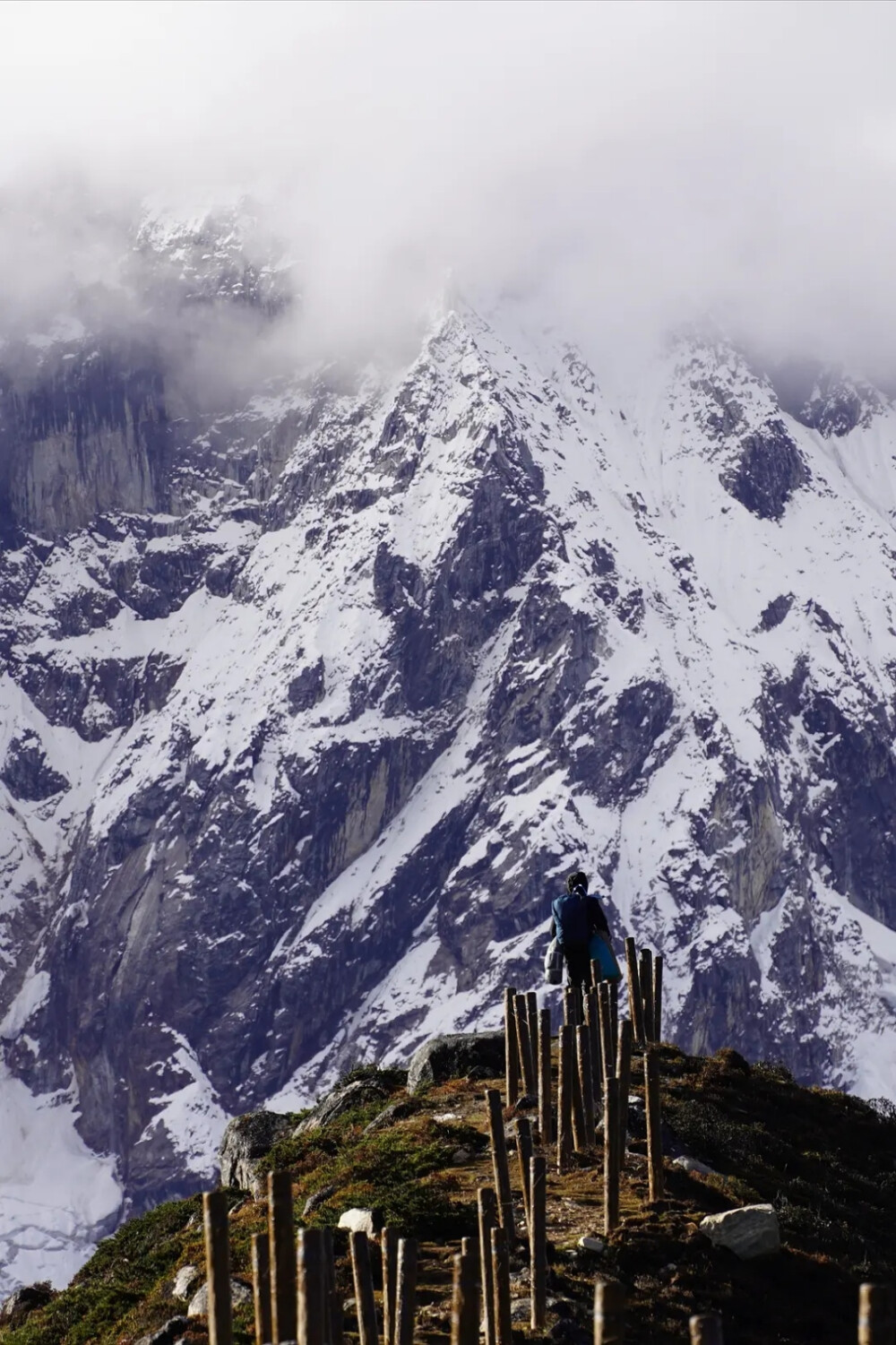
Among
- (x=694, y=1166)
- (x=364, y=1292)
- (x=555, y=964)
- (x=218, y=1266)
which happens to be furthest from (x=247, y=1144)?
(x=218, y=1266)

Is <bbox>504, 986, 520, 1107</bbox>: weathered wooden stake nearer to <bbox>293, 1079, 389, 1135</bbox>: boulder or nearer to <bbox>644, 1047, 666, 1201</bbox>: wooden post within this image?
<bbox>293, 1079, 389, 1135</bbox>: boulder

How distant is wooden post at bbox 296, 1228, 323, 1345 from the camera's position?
19391 millimetres

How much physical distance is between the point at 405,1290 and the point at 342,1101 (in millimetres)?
21126

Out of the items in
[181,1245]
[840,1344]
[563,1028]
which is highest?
[563,1028]

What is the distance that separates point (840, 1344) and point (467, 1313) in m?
7.60

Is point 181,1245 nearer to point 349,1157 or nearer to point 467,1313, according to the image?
point 349,1157

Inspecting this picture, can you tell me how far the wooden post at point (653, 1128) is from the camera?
30.4m

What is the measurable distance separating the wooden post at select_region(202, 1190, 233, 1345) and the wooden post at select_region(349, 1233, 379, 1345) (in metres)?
2.00

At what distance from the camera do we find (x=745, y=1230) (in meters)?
Answer: 28.3

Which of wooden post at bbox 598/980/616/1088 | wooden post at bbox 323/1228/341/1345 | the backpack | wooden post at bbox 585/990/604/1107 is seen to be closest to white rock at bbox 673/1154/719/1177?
wooden post at bbox 585/990/604/1107

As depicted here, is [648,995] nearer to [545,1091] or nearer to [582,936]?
[582,936]

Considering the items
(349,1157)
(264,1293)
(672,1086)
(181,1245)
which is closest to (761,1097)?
(672,1086)

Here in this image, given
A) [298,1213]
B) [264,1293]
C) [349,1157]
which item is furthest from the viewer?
[349,1157]

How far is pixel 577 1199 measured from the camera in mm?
30812
